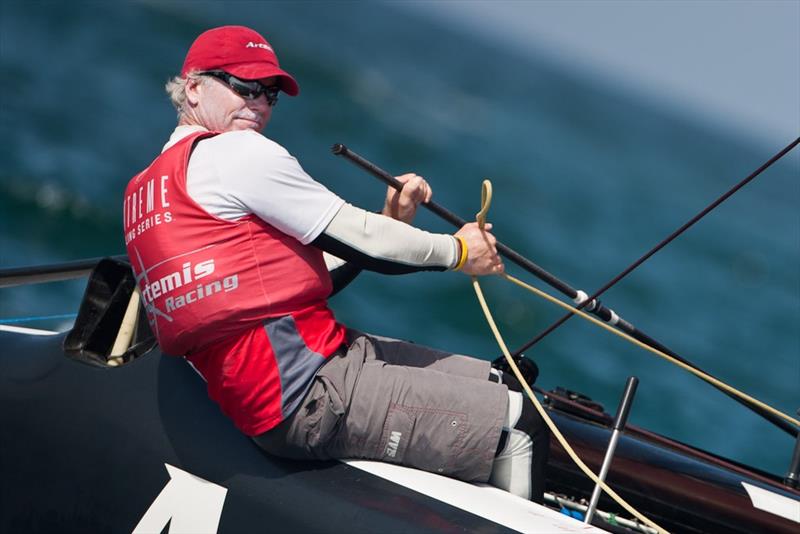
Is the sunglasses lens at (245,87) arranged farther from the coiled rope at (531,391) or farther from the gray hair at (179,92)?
the coiled rope at (531,391)

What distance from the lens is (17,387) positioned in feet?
8.11

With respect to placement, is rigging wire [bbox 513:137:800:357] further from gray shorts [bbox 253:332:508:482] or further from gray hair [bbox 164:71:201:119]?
gray hair [bbox 164:71:201:119]

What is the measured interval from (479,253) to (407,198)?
0.27 metres

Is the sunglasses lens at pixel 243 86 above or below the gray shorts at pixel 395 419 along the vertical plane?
above

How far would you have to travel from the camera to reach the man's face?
7.39ft

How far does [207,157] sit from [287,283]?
0.32m

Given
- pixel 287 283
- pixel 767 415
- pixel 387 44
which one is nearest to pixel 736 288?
pixel 767 415

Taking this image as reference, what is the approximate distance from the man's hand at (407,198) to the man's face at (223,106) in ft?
1.32

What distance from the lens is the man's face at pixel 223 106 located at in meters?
2.25

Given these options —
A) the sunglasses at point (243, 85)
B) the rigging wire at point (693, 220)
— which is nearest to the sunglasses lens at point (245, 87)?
the sunglasses at point (243, 85)

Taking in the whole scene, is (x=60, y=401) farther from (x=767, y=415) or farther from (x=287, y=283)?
(x=767, y=415)

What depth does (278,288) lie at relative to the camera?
2.10 meters

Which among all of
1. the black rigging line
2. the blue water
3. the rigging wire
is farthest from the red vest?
the blue water

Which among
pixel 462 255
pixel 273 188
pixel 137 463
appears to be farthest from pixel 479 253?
pixel 137 463
